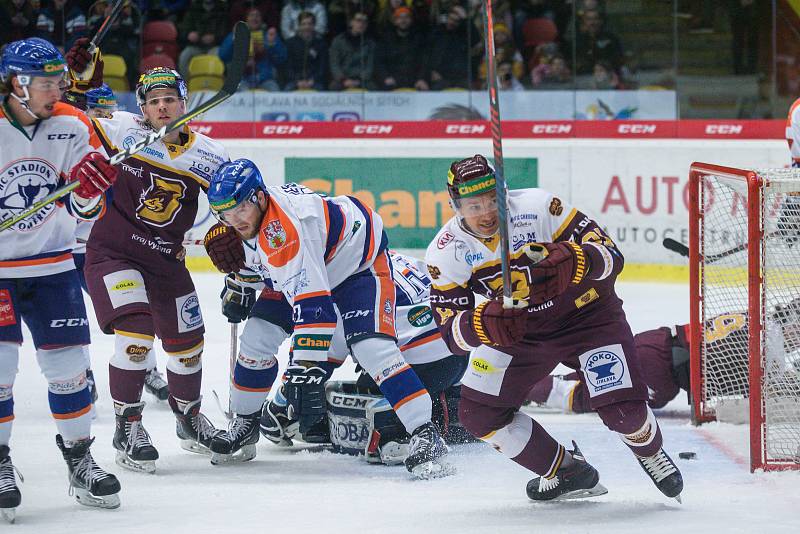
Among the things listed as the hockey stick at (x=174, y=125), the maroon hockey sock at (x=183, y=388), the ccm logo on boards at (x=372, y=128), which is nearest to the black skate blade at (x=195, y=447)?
the maroon hockey sock at (x=183, y=388)

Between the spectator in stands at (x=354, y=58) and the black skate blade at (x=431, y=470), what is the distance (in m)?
5.44

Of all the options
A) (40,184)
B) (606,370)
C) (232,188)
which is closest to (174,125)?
(232,188)

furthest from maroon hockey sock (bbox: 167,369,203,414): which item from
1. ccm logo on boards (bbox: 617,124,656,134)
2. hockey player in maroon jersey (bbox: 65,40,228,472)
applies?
ccm logo on boards (bbox: 617,124,656,134)

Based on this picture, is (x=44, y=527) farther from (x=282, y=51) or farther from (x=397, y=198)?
(x=282, y=51)

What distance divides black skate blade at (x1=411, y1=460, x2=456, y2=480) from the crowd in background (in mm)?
5187

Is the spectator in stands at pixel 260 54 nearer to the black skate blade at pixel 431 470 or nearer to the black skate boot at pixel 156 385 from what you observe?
the black skate boot at pixel 156 385

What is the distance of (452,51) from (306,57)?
3.63 ft

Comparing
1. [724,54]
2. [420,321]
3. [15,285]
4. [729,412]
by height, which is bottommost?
[729,412]

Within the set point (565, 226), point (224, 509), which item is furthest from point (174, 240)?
point (565, 226)

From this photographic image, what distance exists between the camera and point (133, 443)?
401 cm

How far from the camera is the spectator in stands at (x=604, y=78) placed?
335 inches

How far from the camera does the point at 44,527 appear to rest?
3322 mm

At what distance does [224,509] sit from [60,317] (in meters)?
0.72

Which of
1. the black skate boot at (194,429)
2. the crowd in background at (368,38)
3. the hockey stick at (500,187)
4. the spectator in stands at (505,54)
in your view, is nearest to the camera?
the hockey stick at (500,187)
